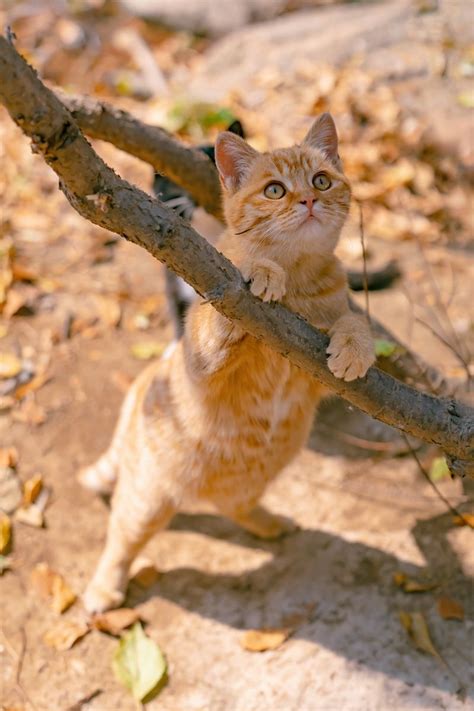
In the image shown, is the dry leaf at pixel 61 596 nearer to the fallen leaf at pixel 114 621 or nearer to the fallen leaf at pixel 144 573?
the fallen leaf at pixel 114 621

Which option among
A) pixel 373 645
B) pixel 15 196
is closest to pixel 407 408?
pixel 373 645

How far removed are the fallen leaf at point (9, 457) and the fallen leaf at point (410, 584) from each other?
6.66 ft

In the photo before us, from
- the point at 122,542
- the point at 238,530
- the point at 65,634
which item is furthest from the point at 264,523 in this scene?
the point at 65,634

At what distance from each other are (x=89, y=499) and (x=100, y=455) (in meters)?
0.29

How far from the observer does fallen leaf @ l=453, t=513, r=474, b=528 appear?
3400 mm

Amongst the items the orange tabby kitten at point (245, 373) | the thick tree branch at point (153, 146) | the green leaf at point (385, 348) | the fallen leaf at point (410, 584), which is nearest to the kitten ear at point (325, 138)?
the orange tabby kitten at point (245, 373)

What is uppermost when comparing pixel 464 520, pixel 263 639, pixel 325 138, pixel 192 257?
pixel 192 257

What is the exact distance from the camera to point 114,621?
3.20 meters

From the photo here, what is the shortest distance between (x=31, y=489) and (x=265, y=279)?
81.9 inches

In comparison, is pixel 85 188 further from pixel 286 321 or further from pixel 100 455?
pixel 100 455

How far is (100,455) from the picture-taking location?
13.1 ft

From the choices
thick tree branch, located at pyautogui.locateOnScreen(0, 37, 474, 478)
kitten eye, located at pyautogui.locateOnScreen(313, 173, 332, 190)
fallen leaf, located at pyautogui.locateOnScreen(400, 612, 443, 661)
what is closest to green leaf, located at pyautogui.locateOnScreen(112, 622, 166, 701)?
fallen leaf, located at pyautogui.locateOnScreen(400, 612, 443, 661)

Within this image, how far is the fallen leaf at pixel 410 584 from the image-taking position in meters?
3.21

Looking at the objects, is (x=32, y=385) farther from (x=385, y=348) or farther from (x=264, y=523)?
(x=385, y=348)
